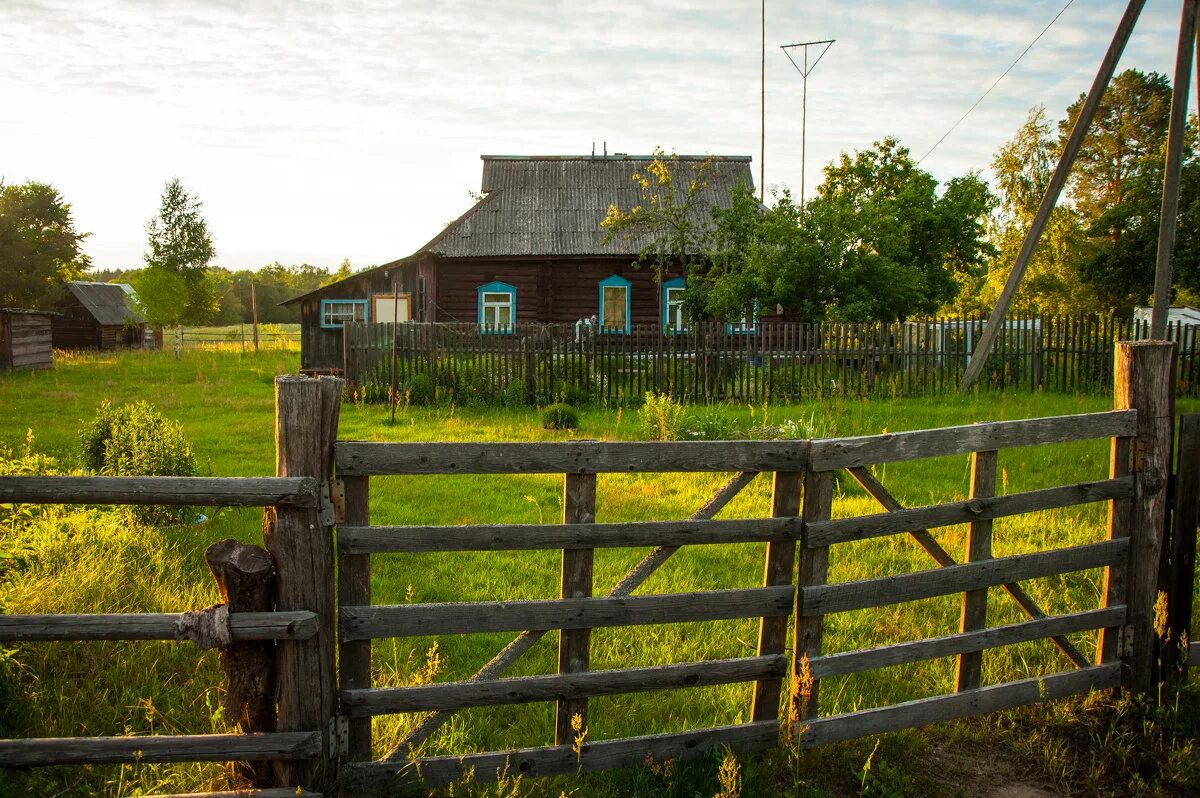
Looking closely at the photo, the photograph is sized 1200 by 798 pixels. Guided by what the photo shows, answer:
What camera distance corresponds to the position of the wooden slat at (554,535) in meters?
3.20

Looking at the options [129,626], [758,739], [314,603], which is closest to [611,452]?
[314,603]

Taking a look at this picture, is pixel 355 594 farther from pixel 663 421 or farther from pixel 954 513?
pixel 663 421

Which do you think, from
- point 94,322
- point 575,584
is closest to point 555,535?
point 575,584

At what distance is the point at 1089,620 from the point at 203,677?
4578mm

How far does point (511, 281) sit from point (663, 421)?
15.2 m

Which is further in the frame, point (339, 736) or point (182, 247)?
point (182, 247)

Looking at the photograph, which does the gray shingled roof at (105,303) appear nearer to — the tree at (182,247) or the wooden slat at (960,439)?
the tree at (182,247)

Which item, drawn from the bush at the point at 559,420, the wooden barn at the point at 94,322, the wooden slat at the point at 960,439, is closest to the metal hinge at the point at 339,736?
the wooden slat at the point at 960,439

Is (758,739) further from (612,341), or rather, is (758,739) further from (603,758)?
(612,341)

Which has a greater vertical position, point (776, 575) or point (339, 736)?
point (776, 575)

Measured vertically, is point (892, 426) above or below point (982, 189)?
below

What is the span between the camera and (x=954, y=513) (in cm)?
401

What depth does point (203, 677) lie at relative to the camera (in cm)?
455

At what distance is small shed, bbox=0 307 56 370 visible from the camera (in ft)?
83.9
